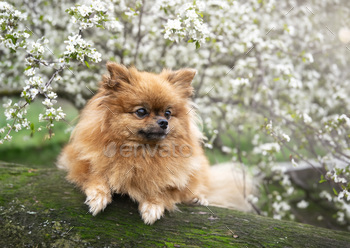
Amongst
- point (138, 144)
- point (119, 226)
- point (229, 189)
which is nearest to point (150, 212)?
point (119, 226)

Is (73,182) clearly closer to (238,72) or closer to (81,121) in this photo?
(81,121)

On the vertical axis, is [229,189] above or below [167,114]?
below

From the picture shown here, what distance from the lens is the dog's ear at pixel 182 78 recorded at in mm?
3457

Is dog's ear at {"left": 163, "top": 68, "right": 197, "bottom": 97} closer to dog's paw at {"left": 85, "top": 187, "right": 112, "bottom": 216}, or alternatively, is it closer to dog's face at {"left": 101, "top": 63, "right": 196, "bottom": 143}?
dog's face at {"left": 101, "top": 63, "right": 196, "bottom": 143}

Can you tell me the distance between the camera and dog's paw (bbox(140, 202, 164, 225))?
9.35ft

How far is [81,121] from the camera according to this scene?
3.50 meters

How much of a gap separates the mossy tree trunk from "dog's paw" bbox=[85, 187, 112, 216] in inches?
2.2

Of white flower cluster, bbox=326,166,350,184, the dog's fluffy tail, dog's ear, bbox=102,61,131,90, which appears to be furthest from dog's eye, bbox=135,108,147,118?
white flower cluster, bbox=326,166,350,184

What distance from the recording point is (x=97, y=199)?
284 cm

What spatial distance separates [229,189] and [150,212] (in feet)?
5.94

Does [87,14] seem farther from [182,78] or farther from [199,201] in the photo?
[199,201]

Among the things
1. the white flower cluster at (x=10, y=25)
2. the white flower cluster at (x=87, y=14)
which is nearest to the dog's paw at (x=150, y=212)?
the white flower cluster at (x=87, y=14)

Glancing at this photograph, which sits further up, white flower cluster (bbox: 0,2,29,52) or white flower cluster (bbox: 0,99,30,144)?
white flower cluster (bbox: 0,2,29,52)

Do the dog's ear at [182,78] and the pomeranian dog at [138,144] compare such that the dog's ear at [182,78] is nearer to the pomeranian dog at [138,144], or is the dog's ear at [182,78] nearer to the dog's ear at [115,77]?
the pomeranian dog at [138,144]
